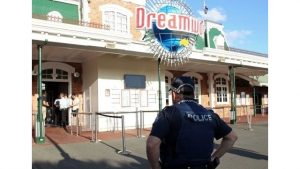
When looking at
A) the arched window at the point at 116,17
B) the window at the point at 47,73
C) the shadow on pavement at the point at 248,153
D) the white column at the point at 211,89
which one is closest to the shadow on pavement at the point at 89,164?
the shadow on pavement at the point at 248,153

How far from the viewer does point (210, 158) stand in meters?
3.29

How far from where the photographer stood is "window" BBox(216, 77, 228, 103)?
22.1 meters

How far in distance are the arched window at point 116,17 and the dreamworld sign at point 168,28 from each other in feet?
4.78

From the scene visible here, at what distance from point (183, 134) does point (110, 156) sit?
6098mm

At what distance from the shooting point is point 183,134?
10.3ft

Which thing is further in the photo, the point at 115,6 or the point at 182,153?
the point at 115,6

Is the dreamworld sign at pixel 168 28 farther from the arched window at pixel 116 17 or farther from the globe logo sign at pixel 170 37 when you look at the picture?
the arched window at pixel 116 17

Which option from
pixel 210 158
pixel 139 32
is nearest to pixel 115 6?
pixel 139 32

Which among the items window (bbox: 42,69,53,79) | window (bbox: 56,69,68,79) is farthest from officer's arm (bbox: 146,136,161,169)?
window (bbox: 56,69,68,79)

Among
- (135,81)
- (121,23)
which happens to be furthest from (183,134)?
(121,23)

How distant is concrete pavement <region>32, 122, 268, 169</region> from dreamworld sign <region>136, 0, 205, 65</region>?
4865 millimetres
